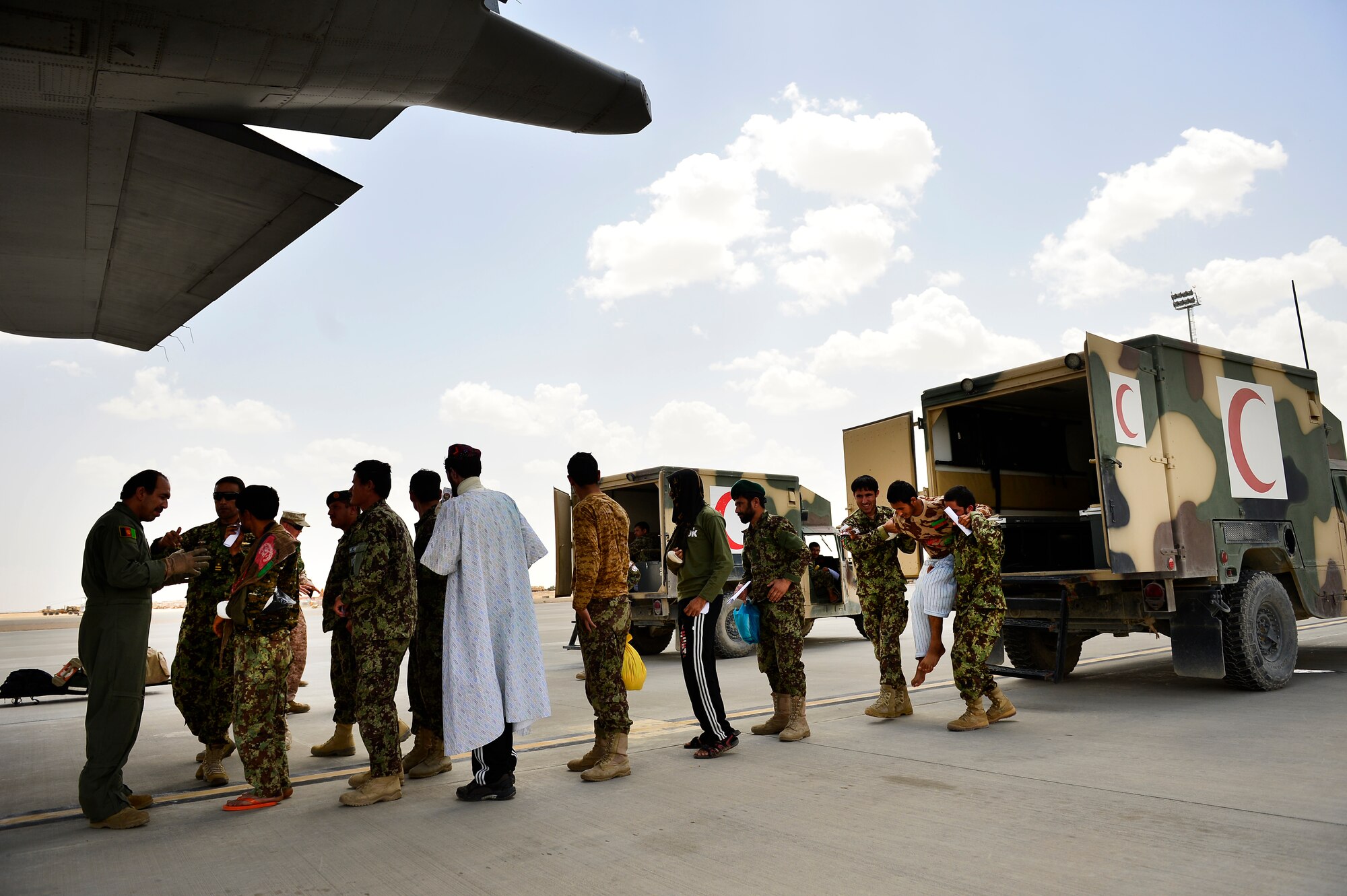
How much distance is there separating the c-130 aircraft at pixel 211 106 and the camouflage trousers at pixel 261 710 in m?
2.56

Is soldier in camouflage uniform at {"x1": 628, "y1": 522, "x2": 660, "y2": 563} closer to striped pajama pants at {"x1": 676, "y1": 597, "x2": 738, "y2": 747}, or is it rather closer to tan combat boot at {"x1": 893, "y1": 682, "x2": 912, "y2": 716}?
tan combat boot at {"x1": 893, "y1": 682, "x2": 912, "y2": 716}

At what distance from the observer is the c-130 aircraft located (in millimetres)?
3830

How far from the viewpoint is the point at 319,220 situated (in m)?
5.27

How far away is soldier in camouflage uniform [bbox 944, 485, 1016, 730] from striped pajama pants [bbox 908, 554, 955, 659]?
0.06 meters

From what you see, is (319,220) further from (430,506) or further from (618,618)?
(618,618)

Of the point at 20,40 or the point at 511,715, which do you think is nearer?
the point at 20,40

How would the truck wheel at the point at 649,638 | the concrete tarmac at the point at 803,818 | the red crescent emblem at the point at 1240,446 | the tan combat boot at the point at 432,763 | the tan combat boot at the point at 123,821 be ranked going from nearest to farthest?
the concrete tarmac at the point at 803,818 → the tan combat boot at the point at 123,821 → the tan combat boot at the point at 432,763 → the red crescent emblem at the point at 1240,446 → the truck wheel at the point at 649,638

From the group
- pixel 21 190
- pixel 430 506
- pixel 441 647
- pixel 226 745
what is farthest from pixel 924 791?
pixel 21 190

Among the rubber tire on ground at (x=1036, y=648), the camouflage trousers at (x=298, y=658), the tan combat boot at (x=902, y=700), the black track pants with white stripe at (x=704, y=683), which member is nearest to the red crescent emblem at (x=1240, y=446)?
the rubber tire on ground at (x=1036, y=648)

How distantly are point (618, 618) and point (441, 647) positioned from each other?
3.23 ft

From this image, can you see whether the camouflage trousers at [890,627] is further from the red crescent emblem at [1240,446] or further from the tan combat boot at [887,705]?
the red crescent emblem at [1240,446]

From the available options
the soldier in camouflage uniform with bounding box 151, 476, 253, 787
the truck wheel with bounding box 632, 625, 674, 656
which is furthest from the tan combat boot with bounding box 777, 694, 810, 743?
the truck wheel with bounding box 632, 625, 674, 656

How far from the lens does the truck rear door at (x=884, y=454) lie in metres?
7.37

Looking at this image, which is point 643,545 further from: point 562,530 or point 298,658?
point 298,658
